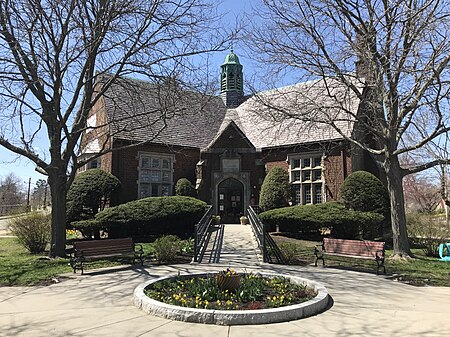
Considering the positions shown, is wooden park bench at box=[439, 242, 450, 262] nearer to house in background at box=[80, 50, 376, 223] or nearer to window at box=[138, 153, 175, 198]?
house in background at box=[80, 50, 376, 223]

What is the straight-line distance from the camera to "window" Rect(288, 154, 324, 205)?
2113cm

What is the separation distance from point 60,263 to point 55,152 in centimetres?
378

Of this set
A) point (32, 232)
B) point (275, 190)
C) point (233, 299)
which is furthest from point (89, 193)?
point (233, 299)

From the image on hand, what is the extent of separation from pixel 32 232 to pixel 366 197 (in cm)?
1425

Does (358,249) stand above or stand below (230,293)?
above

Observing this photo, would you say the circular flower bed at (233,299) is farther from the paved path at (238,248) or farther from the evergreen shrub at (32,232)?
the evergreen shrub at (32,232)

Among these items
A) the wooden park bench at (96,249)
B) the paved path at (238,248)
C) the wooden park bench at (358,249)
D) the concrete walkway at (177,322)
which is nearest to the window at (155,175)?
the paved path at (238,248)

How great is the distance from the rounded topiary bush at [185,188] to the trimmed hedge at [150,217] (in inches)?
108

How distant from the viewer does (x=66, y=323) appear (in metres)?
5.80

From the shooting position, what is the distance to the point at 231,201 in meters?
23.1

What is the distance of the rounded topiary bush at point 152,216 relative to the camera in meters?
16.3

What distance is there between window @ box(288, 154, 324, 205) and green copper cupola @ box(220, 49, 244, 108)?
935 cm

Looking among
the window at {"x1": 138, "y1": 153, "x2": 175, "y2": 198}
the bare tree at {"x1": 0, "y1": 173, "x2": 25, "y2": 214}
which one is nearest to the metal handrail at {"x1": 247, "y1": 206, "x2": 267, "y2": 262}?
the window at {"x1": 138, "y1": 153, "x2": 175, "y2": 198}

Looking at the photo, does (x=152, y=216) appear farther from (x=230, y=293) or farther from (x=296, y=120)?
(x=296, y=120)
